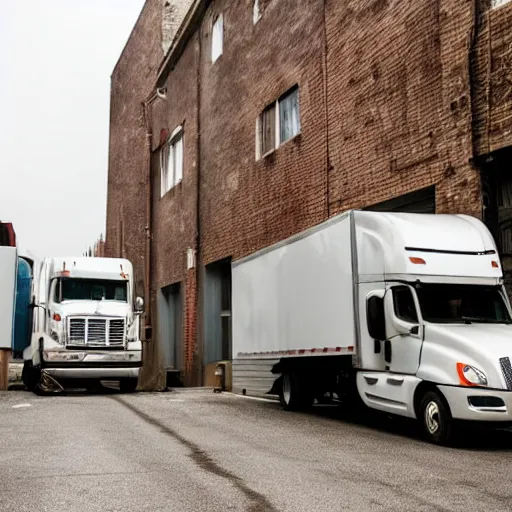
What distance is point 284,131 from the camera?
20.2 meters

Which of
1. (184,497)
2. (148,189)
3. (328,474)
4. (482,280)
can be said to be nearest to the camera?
(184,497)

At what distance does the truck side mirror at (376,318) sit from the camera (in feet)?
34.2

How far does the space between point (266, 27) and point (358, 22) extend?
5370 millimetres

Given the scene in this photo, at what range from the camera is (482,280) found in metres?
10.4

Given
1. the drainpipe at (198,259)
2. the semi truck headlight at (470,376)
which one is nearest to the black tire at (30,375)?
the drainpipe at (198,259)

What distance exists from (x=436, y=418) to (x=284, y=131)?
1210cm

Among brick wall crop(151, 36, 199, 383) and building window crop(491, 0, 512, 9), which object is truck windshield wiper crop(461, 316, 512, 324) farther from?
brick wall crop(151, 36, 199, 383)

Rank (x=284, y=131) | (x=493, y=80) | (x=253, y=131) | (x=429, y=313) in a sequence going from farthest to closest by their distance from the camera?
1. (x=253, y=131)
2. (x=284, y=131)
3. (x=493, y=80)
4. (x=429, y=313)

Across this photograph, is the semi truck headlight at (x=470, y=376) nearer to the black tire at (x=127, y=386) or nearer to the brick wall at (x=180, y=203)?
the black tire at (x=127, y=386)

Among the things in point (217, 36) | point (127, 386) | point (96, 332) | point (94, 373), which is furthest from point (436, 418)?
point (217, 36)

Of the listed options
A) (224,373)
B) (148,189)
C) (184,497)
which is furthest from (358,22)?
(148,189)

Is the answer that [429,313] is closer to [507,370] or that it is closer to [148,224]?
[507,370]

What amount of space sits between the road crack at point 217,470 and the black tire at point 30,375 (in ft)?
26.8

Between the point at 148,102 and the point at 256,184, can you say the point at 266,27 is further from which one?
the point at 148,102
